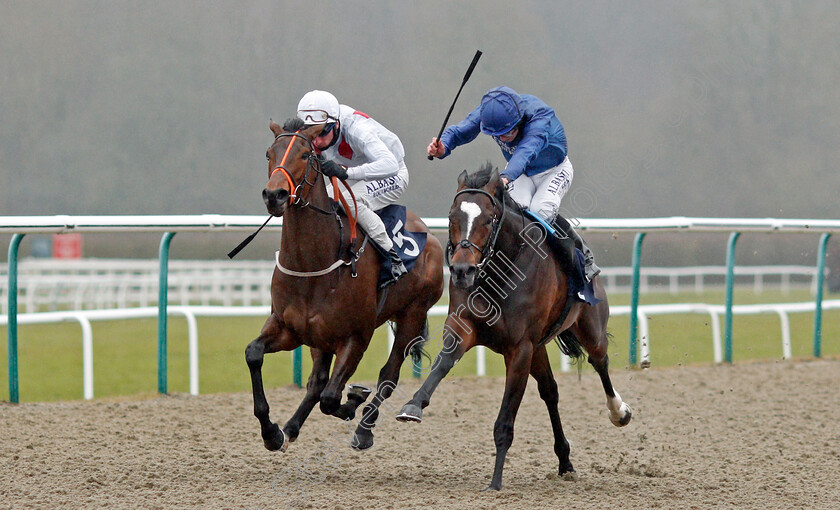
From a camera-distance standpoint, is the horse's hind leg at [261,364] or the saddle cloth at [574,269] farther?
the saddle cloth at [574,269]

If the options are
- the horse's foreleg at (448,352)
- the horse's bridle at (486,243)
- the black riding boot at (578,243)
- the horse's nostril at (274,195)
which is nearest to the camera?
the horse's nostril at (274,195)

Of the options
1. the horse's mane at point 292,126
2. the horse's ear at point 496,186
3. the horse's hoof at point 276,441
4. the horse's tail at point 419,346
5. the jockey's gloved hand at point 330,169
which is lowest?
the horse's hoof at point 276,441

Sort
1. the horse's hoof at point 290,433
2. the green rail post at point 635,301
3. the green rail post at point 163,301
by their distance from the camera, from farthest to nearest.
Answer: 1. the green rail post at point 635,301
2. the green rail post at point 163,301
3. the horse's hoof at point 290,433

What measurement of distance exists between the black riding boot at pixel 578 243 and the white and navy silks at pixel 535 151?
0.08 meters

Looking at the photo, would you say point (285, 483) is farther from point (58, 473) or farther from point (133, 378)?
point (133, 378)

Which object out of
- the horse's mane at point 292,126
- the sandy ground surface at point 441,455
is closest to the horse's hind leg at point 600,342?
the sandy ground surface at point 441,455

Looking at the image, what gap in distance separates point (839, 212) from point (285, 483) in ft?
54.6

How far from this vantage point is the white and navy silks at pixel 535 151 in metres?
4.82

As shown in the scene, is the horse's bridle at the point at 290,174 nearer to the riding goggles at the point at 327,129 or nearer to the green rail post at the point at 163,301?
the riding goggles at the point at 327,129

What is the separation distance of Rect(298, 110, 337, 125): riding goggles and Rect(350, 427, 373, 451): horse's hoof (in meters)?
1.46

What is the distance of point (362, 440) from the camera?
464 cm

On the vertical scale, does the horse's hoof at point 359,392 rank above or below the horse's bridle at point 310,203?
below

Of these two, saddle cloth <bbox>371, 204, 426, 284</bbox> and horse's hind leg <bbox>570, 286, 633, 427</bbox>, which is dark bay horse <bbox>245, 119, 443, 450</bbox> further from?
horse's hind leg <bbox>570, 286, 633, 427</bbox>

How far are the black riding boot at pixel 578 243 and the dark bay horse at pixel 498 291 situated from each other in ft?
0.61
